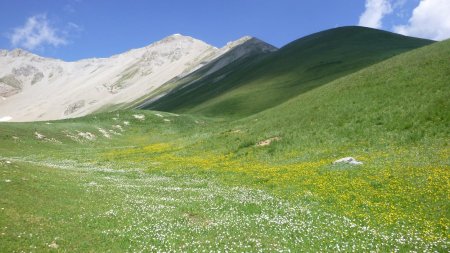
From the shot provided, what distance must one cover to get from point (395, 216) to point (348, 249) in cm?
500

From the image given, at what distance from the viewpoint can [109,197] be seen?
25.5 meters

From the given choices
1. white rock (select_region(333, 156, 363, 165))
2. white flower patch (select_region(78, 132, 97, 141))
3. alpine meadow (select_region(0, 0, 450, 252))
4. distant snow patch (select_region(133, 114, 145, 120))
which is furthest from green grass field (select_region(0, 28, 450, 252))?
distant snow patch (select_region(133, 114, 145, 120))

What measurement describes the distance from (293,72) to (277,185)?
95.7m

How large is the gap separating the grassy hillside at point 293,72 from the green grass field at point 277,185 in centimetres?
4057

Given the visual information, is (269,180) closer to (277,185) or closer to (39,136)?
(277,185)

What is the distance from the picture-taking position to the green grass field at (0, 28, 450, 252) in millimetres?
17625

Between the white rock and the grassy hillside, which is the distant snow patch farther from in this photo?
the white rock

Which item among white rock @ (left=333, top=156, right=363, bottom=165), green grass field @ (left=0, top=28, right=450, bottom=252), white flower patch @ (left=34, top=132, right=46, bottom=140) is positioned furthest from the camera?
white flower patch @ (left=34, top=132, right=46, bottom=140)

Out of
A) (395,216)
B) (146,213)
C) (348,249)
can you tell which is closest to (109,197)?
(146,213)

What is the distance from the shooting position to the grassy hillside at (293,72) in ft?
332

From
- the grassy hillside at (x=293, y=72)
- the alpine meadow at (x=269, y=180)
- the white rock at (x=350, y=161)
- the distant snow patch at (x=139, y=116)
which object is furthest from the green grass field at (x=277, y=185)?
the grassy hillside at (x=293, y=72)

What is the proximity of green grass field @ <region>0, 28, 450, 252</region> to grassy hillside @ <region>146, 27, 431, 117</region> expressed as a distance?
40.6 m

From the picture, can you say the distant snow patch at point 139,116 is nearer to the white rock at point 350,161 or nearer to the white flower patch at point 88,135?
the white flower patch at point 88,135

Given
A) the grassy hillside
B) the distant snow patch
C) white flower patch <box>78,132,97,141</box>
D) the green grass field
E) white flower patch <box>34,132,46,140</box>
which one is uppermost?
the grassy hillside
